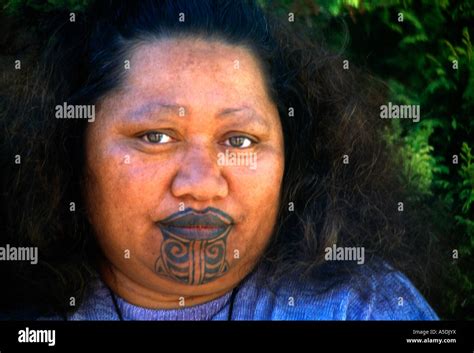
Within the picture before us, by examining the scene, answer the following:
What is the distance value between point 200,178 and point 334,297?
824 mm

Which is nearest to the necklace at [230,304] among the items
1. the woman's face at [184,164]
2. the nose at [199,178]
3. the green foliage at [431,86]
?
the woman's face at [184,164]

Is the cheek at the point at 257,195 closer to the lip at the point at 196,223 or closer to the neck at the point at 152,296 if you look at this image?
the lip at the point at 196,223

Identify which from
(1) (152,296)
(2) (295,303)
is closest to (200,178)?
(1) (152,296)

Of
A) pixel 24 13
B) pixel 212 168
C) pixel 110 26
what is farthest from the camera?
pixel 24 13

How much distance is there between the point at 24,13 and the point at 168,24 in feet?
3.31

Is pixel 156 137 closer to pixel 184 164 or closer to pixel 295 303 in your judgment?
pixel 184 164

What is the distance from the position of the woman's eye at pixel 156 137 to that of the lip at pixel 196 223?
0.98 ft

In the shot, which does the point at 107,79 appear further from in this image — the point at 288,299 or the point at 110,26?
the point at 288,299

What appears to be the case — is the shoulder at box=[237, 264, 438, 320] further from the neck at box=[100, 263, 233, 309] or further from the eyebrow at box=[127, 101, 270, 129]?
the eyebrow at box=[127, 101, 270, 129]

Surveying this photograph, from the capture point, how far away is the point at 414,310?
132 inches

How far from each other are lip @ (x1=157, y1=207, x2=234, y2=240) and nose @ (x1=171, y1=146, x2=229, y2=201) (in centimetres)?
7

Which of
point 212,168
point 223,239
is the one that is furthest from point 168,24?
point 223,239

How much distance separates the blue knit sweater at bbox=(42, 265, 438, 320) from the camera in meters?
3.25

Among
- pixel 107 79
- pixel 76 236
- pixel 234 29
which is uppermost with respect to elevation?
pixel 234 29
